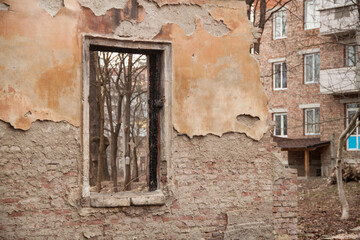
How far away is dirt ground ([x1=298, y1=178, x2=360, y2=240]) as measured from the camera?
9199mm

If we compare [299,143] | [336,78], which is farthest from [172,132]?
[299,143]

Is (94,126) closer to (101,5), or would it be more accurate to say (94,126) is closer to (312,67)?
(101,5)

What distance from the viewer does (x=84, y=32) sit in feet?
21.0

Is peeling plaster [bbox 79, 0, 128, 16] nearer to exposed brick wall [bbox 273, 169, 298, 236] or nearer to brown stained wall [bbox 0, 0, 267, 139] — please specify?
brown stained wall [bbox 0, 0, 267, 139]

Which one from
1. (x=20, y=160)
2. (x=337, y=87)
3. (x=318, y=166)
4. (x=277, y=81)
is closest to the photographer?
(x=20, y=160)

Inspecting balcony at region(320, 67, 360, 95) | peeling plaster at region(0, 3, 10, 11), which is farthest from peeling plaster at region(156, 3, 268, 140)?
balcony at region(320, 67, 360, 95)

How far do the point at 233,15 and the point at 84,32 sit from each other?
7.33ft

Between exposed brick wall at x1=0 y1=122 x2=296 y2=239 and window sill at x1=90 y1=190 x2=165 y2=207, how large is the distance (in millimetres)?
87

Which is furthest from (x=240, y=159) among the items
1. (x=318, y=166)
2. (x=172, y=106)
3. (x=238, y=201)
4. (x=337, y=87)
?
(x=318, y=166)

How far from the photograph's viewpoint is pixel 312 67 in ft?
78.5

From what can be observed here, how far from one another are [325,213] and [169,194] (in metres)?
6.28

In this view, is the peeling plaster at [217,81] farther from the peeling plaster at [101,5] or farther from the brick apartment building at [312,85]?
the brick apartment building at [312,85]

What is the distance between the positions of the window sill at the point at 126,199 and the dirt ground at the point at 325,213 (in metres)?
3.26

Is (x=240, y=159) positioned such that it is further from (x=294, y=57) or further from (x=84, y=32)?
(x=294, y=57)
